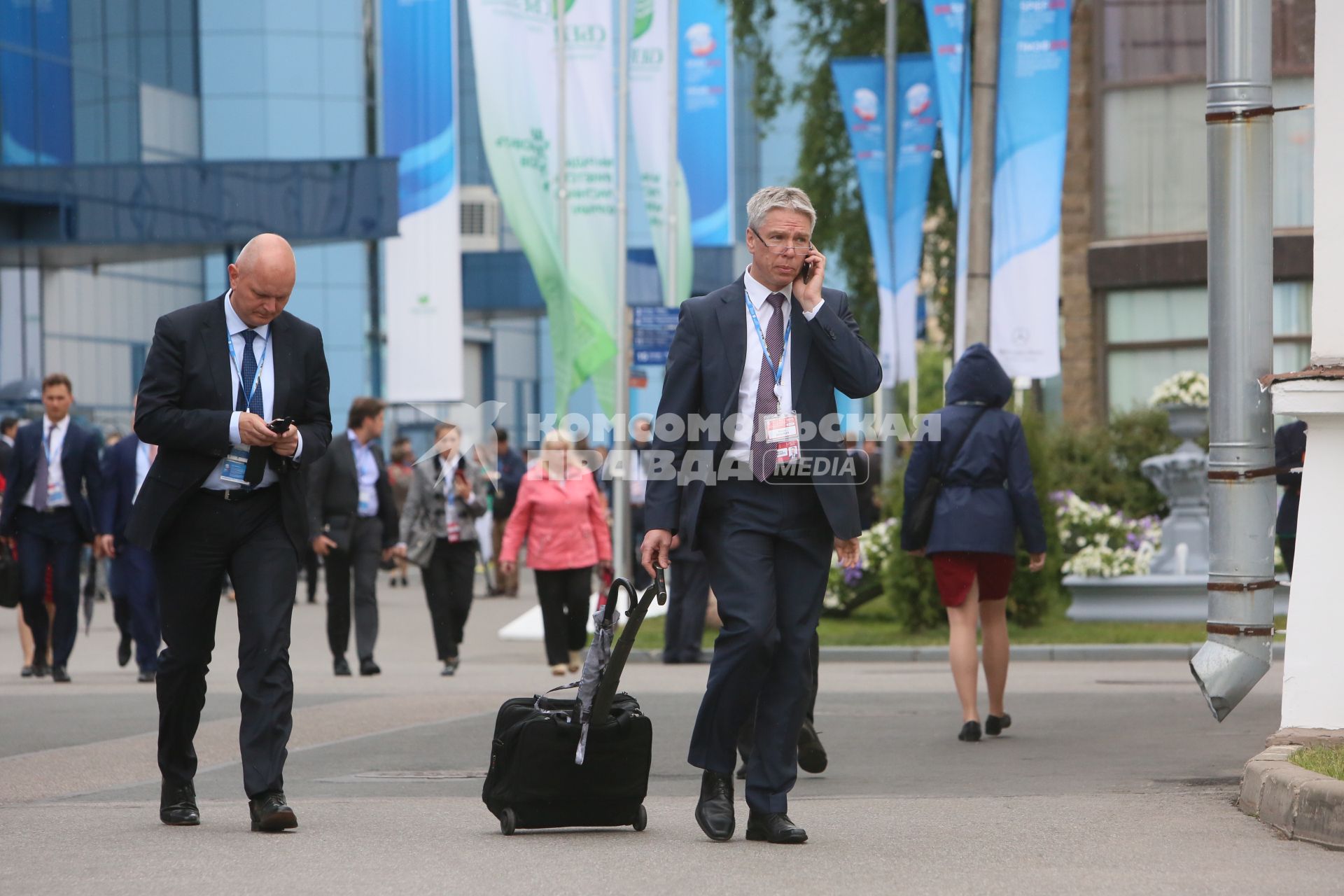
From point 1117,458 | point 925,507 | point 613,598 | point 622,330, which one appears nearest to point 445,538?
point 925,507

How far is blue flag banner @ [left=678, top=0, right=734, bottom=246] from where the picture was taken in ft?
80.7

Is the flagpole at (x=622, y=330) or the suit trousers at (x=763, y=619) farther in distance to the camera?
the flagpole at (x=622, y=330)

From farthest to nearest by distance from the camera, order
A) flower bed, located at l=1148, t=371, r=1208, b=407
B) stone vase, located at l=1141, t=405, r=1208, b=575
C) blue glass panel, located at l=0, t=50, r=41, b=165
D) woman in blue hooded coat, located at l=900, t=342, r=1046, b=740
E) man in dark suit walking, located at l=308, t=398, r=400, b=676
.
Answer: blue glass panel, located at l=0, t=50, r=41, b=165, flower bed, located at l=1148, t=371, r=1208, b=407, stone vase, located at l=1141, t=405, r=1208, b=575, man in dark suit walking, located at l=308, t=398, r=400, b=676, woman in blue hooded coat, located at l=900, t=342, r=1046, b=740

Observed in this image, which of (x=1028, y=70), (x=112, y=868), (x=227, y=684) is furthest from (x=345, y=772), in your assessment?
(x=1028, y=70)

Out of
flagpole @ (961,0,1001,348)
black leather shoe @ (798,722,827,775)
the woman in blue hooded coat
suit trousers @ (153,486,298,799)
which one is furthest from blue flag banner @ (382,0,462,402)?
suit trousers @ (153,486,298,799)

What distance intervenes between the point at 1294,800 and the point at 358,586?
9499 mm

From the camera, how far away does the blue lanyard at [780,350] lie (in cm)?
655

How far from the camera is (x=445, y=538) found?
14992 millimetres

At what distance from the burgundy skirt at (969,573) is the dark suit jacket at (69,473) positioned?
21.6 feet

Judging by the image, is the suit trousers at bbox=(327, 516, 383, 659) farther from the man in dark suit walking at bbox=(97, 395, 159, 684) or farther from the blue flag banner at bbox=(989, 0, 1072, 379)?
the blue flag banner at bbox=(989, 0, 1072, 379)

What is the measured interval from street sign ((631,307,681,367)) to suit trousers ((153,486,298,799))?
52.8 ft

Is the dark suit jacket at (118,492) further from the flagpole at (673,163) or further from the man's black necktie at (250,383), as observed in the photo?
the flagpole at (673,163)

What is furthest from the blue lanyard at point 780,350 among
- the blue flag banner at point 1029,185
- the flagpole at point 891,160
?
the flagpole at point 891,160

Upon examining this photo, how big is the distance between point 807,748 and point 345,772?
6.61 ft
